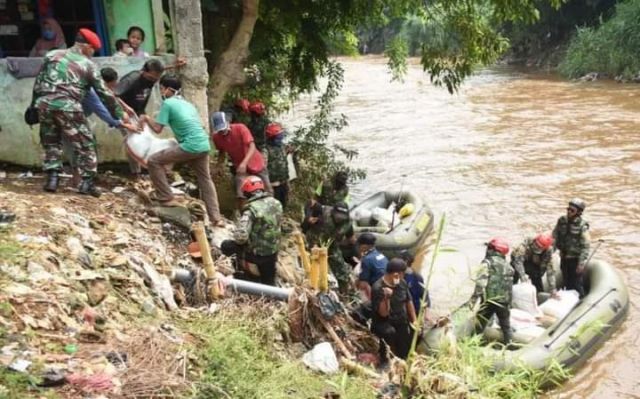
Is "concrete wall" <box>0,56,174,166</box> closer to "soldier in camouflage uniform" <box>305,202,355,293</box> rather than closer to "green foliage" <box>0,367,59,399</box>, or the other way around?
"soldier in camouflage uniform" <box>305,202,355,293</box>

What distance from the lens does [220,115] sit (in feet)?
23.4

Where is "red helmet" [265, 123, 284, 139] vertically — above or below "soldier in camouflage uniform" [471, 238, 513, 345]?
above

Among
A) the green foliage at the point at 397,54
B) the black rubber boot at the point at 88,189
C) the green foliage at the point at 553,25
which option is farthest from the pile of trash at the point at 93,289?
the green foliage at the point at 553,25

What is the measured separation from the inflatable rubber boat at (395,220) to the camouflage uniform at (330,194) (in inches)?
46.7

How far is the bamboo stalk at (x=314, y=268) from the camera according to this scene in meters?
5.70

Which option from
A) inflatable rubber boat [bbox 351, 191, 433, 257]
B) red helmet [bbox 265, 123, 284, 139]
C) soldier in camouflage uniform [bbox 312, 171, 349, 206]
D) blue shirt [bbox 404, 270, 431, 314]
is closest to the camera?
blue shirt [bbox 404, 270, 431, 314]

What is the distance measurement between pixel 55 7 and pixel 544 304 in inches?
280

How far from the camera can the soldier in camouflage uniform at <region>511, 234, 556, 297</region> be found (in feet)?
24.7

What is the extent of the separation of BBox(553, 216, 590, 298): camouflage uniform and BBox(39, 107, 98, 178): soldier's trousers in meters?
5.59

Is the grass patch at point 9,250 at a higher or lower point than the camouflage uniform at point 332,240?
higher

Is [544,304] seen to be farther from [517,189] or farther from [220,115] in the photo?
[517,189]

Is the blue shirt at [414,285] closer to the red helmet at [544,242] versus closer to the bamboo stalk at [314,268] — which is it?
the bamboo stalk at [314,268]

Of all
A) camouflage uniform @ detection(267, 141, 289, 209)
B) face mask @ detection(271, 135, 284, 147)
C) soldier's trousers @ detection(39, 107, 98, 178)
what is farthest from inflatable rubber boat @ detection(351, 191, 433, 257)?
soldier's trousers @ detection(39, 107, 98, 178)

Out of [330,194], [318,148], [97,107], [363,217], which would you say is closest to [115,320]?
[97,107]
